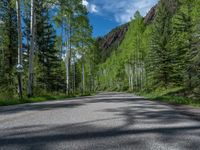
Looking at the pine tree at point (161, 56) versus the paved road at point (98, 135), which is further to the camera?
the pine tree at point (161, 56)

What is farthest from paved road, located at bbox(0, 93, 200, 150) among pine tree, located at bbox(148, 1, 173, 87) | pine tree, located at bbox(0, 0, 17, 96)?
pine tree, located at bbox(0, 0, 17, 96)

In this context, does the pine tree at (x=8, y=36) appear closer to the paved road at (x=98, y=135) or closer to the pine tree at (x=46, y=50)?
the pine tree at (x=46, y=50)

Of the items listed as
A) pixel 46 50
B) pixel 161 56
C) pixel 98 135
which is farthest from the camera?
pixel 46 50

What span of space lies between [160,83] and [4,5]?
2033 cm

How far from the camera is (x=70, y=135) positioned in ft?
15.7

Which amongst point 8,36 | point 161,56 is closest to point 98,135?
point 161,56

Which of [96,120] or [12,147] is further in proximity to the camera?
[96,120]

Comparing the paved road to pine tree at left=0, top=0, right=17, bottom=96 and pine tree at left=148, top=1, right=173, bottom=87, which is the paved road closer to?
pine tree at left=148, top=1, right=173, bottom=87

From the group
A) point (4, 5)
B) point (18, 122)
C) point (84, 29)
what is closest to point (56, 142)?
point (18, 122)

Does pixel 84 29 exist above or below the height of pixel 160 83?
above

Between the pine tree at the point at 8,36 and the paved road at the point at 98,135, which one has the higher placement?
the pine tree at the point at 8,36

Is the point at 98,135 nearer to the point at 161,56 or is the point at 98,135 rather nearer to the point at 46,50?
the point at 161,56

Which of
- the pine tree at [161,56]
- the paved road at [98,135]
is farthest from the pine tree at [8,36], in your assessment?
the paved road at [98,135]

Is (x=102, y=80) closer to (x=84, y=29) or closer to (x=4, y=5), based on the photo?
(x=84, y=29)
